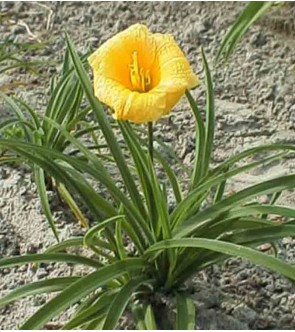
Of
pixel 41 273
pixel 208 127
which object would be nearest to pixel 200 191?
pixel 208 127

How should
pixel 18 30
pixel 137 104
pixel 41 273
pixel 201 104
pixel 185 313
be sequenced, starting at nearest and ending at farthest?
1. pixel 137 104
2. pixel 185 313
3. pixel 41 273
4. pixel 201 104
5. pixel 18 30

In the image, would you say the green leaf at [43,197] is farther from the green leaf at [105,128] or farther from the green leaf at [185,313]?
the green leaf at [185,313]

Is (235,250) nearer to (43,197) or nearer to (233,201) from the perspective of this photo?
(233,201)

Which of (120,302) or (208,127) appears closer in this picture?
(120,302)

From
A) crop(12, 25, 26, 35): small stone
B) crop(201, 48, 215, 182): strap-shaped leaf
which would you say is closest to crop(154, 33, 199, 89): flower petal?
crop(201, 48, 215, 182): strap-shaped leaf

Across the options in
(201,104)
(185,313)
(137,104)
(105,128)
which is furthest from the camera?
(201,104)

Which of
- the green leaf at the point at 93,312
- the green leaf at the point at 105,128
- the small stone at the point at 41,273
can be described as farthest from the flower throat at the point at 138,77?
the small stone at the point at 41,273

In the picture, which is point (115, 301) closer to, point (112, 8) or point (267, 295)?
point (267, 295)
